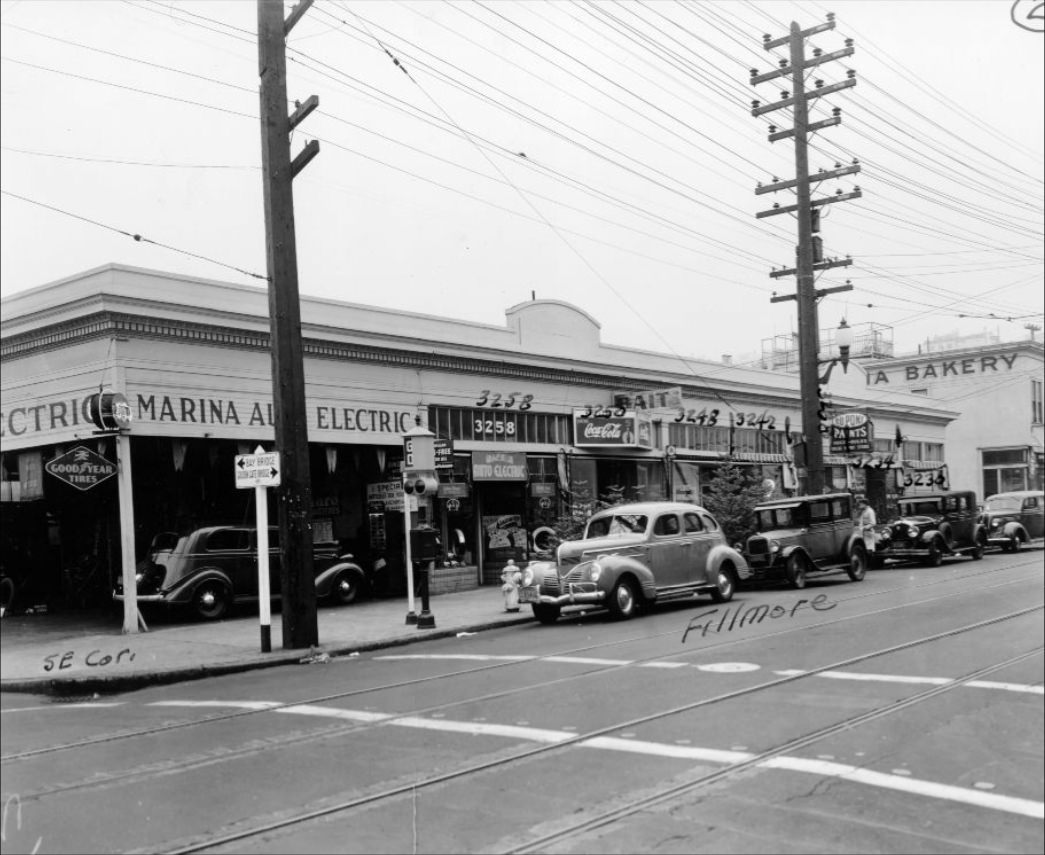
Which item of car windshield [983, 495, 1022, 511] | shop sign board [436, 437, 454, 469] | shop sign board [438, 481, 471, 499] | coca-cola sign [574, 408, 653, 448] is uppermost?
coca-cola sign [574, 408, 653, 448]

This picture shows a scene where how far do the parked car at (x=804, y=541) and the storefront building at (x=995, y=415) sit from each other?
86.0ft

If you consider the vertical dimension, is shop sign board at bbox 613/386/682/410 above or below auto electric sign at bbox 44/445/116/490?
above

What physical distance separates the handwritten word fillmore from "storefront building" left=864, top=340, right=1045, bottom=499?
3212 centimetres

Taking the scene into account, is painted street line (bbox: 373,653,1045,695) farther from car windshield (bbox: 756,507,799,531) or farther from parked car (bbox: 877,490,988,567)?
parked car (bbox: 877,490,988,567)

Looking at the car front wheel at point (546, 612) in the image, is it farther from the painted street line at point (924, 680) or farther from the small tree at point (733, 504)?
the small tree at point (733, 504)

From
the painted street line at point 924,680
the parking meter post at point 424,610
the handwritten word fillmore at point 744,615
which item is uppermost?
the parking meter post at point 424,610

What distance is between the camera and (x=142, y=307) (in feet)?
57.7

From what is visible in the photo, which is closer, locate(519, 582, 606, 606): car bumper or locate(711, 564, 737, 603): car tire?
locate(519, 582, 606, 606): car bumper

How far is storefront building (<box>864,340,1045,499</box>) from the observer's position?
47469 mm

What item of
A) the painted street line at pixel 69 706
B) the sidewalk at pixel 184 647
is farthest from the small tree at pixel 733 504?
the painted street line at pixel 69 706

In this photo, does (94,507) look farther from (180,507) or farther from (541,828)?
(541,828)

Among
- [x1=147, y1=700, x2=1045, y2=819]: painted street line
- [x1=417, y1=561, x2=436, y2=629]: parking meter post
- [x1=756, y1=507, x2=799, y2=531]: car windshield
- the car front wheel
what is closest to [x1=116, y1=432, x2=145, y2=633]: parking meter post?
[x1=417, y1=561, x2=436, y2=629]: parking meter post

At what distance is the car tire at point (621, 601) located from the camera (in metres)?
16.5

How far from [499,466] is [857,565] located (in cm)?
830
